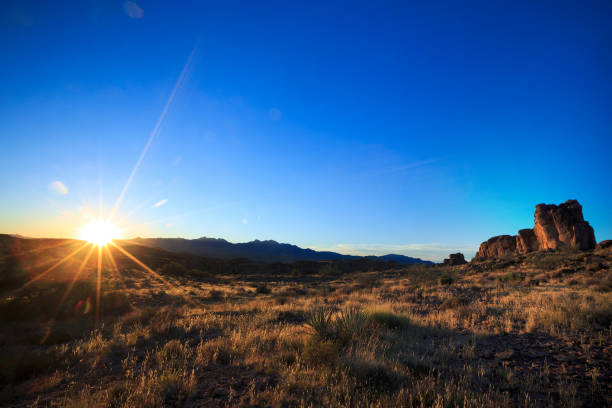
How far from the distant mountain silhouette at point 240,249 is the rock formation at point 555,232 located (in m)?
48.0

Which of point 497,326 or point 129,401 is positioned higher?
point 497,326

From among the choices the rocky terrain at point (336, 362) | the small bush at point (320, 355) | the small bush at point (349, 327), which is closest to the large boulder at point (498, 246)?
the rocky terrain at point (336, 362)

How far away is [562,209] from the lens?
175 feet

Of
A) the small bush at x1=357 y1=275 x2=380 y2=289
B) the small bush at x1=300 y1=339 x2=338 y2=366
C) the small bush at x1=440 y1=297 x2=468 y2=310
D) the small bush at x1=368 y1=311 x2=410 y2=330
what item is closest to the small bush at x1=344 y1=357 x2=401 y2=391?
the small bush at x1=300 y1=339 x2=338 y2=366

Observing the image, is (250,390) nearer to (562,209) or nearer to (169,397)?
(169,397)

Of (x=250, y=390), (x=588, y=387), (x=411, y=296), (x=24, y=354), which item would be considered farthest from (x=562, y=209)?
(x=24, y=354)

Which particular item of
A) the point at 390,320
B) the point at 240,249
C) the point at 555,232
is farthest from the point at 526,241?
the point at 240,249

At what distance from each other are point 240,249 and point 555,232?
122326mm

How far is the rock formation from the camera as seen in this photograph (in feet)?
162

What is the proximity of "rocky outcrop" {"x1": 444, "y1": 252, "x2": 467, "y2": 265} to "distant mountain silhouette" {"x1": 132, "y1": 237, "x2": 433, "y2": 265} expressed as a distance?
4361 cm

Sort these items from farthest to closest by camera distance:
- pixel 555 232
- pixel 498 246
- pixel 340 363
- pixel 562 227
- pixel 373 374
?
pixel 498 246 < pixel 555 232 < pixel 562 227 < pixel 340 363 < pixel 373 374

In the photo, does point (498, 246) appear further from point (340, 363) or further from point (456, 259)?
point (340, 363)

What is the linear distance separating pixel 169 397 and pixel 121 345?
4.33 m

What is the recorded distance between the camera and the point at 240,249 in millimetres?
136375
